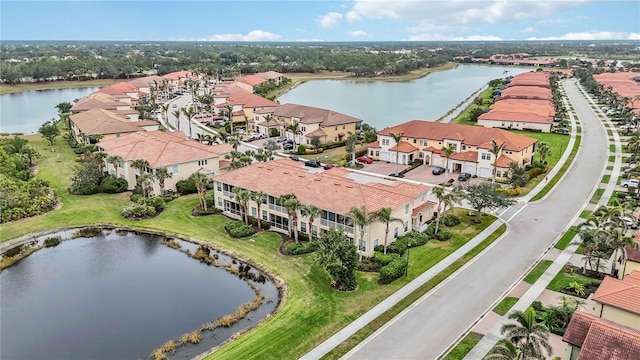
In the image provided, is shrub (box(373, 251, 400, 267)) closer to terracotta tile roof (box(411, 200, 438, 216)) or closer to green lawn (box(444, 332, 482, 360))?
terracotta tile roof (box(411, 200, 438, 216))

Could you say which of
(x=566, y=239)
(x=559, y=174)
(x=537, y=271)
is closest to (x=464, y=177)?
(x=559, y=174)

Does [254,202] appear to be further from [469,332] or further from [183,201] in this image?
[469,332]

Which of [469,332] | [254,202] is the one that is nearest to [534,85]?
[254,202]

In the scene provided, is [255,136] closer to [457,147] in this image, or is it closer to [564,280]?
[457,147]

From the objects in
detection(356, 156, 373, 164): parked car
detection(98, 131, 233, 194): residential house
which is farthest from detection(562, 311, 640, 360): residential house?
detection(356, 156, 373, 164): parked car

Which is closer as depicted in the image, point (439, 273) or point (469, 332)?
point (469, 332)

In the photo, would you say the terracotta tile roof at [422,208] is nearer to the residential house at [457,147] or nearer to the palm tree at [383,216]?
the palm tree at [383,216]

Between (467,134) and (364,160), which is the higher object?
(467,134)
